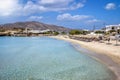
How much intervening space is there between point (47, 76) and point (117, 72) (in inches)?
219

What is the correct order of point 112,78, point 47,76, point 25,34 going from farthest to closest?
point 25,34, point 47,76, point 112,78

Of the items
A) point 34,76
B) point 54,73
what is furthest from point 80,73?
point 34,76

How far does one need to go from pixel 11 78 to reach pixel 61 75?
151 inches

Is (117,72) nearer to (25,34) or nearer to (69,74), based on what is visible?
(69,74)

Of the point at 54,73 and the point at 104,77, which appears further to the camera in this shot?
the point at 54,73

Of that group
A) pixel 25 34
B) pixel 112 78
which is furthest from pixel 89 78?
pixel 25 34

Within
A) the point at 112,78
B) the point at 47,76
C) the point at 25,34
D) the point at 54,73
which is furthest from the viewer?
the point at 25,34

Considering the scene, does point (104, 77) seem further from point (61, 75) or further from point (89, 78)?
point (61, 75)

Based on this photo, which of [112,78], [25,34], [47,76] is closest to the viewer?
[112,78]

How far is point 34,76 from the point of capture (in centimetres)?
1720

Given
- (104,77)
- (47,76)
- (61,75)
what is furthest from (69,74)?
(104,77)

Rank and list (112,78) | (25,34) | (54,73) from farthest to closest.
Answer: (25,34), (54,73), (112,78)

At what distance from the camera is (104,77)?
16.2m

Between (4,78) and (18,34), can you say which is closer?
(4,78)
